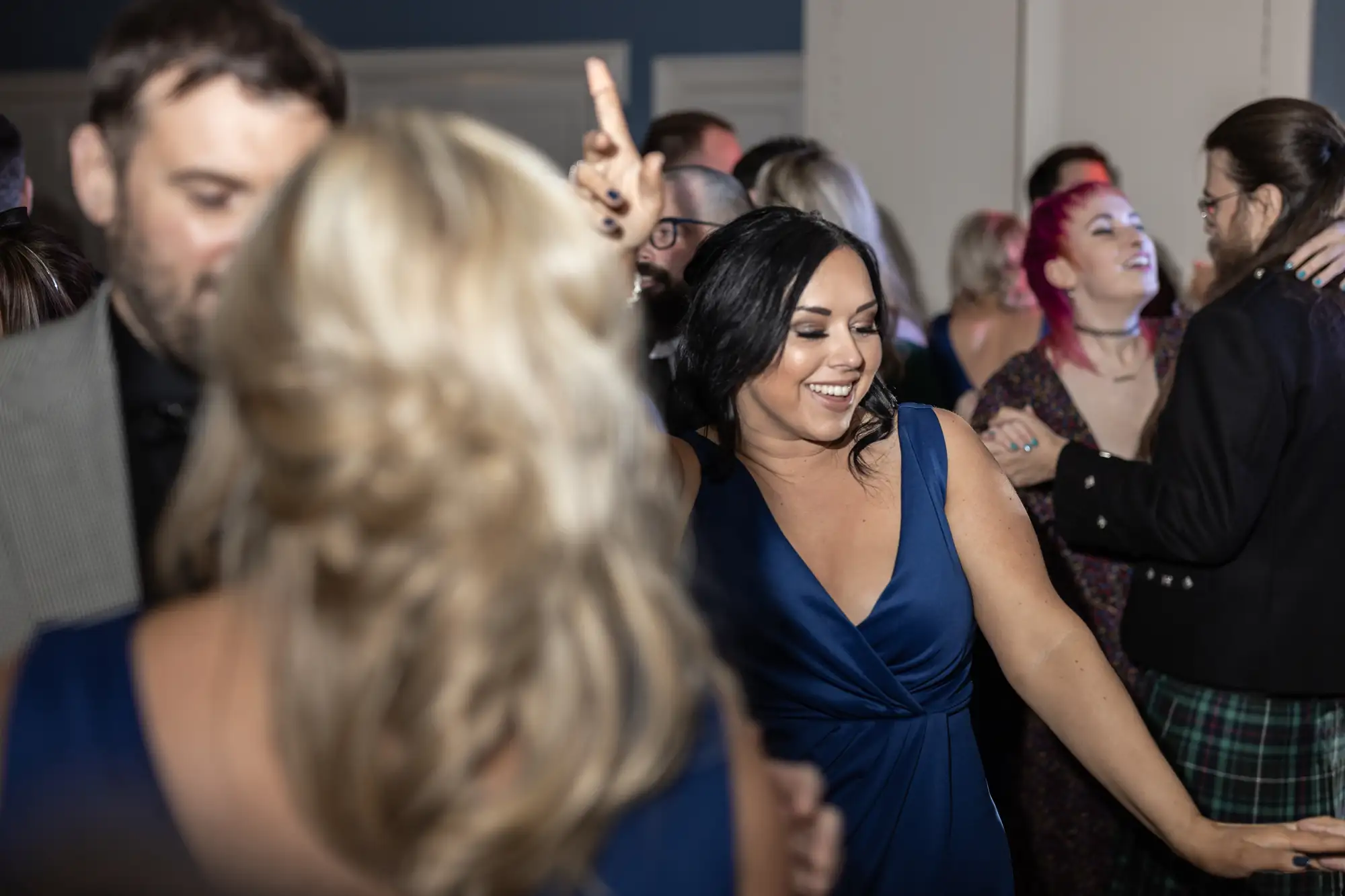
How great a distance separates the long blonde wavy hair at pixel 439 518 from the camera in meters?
0.71

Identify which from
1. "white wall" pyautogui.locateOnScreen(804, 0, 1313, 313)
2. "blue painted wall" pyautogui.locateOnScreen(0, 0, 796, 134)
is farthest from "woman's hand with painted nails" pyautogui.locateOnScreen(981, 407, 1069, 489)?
"blue painted wall" pyautogui.locateOnScreen(0, 0, 796, 134)

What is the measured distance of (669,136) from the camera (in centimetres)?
348

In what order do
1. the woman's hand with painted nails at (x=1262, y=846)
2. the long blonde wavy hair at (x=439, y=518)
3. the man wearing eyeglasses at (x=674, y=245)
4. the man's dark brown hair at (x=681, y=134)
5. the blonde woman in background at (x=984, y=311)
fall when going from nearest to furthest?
1. the long blonde wavy hair at (x=439, y=518)
2. the woman's hand with painted nails at (x=1262, y=846)
3. the man wearing eyeglasses at (x=674, y=245)
4. the man's dark brown hair at (x=681, y=134)
5. the blonde woman in background at (x=984, y=311)

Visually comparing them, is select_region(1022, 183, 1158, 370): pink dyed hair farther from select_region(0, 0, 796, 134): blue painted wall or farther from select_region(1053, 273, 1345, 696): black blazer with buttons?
select_region(0, 0, 796, 134): blue painted wall

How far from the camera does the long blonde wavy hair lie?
71 centimetres

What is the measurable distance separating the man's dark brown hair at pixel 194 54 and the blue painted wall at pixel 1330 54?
171 inches

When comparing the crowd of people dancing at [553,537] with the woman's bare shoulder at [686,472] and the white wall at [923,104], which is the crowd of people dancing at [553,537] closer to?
the woman's bare shoulder at [686,472]

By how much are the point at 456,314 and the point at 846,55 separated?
4.53 metres

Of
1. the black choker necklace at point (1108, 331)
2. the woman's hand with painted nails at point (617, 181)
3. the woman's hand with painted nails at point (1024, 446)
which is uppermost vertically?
the woman's hand with painted nails at point (617, 181)

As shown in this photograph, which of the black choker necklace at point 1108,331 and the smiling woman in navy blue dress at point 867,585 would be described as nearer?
the smiling woman in navy blue dress at point 867,585

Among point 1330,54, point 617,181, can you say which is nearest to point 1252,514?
point 617,181

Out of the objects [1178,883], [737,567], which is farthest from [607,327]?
[1178,883]

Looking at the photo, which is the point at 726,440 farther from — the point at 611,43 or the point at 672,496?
the point at 611,43

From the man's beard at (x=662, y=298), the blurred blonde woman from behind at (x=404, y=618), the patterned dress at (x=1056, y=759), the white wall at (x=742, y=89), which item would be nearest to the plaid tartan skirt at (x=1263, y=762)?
the patterned dress at (x=1056, y=759)
